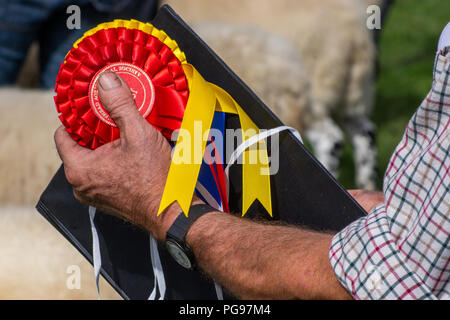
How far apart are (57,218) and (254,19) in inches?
78.2

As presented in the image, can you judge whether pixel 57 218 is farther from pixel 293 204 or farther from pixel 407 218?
pixel 407 218

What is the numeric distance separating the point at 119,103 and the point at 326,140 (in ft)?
6.45

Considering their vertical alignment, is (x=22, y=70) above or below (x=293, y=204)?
above

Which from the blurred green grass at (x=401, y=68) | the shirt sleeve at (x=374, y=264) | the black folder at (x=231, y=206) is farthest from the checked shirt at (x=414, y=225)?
the blurred green grass at (x=401, y=68)

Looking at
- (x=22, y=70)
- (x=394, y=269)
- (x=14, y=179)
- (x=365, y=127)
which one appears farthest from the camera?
(x=365, y=127)

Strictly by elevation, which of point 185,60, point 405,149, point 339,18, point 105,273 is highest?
point 339,18

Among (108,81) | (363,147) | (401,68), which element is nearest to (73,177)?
(108,81)

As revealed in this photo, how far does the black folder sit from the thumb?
0.53 feet

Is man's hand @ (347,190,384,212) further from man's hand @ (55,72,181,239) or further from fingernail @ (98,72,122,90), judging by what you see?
fingernail @ (98,72,122,90)

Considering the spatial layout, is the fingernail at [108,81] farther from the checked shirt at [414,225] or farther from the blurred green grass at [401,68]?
the blurred green grass at [401,68]

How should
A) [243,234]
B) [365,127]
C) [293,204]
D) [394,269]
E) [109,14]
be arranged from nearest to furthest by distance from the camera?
[394,269] < [243,234] < [293,204] < [109,14] < [365,127]

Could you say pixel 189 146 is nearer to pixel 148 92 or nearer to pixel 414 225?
pixel 148 92

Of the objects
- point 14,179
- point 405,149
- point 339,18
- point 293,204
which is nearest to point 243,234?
point 293,204

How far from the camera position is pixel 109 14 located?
2416 millimetres
